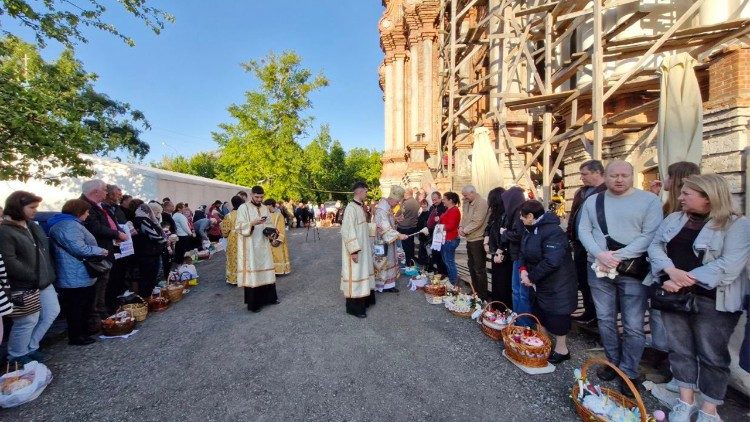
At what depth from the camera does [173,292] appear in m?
6.01

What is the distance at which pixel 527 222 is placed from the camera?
11.7ft

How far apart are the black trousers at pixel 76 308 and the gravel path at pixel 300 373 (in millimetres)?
230

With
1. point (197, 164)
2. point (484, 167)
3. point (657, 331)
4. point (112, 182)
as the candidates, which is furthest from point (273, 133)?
point (197, 164)

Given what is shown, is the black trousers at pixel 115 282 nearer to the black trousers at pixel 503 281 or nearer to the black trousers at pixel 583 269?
the black trousers at pixel 503 281

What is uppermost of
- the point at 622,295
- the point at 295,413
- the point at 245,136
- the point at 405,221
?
the point at 245,136

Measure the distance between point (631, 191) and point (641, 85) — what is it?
633cm

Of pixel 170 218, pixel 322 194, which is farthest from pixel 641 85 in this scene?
pixel 322 194

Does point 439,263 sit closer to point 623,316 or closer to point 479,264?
point 479,264

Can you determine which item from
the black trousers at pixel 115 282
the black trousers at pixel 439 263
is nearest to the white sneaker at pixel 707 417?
the black trousers at pixel 439 263

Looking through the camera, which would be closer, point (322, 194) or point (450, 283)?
point (450, 283)

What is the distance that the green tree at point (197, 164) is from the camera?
155 feet

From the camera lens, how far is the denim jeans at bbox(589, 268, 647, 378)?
2.93 metres

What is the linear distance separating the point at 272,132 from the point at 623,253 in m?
23.1

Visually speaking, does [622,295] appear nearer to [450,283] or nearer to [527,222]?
[527,222]
